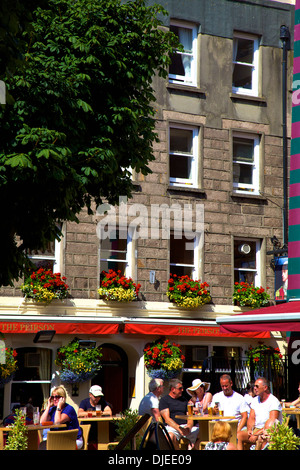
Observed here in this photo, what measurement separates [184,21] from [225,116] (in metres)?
3.07

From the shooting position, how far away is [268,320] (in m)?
13.9

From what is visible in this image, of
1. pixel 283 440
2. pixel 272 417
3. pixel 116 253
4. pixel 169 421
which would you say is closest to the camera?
pixel 283 440

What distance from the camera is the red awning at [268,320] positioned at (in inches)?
535

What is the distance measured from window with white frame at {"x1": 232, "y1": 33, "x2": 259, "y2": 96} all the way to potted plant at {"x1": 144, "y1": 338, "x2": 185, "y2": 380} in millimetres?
8320

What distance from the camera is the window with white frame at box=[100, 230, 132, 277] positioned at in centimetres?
2241

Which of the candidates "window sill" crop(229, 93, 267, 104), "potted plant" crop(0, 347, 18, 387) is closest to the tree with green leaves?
"potted plant" crop(0, 347, 18, 387)

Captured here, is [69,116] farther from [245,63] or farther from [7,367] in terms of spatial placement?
[245,63]

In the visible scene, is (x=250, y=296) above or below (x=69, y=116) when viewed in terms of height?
below

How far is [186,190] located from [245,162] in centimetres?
236

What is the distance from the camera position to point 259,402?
12742 millimetres

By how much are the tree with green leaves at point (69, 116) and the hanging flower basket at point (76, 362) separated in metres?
8.62

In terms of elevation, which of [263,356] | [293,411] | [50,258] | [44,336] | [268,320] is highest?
[50,258]

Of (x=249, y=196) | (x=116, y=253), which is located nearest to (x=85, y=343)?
(x=116, y=253)
